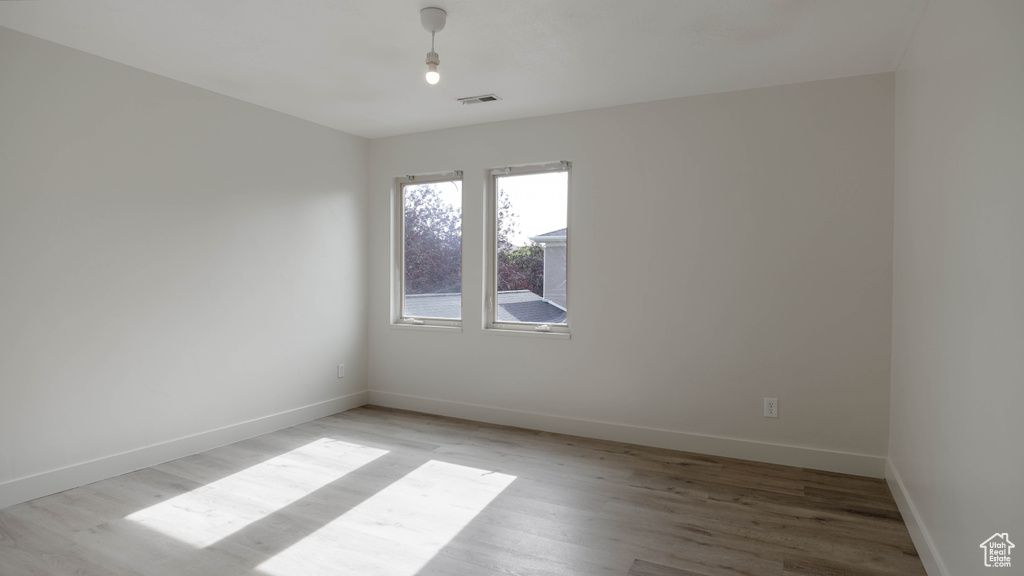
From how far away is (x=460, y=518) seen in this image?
281cm

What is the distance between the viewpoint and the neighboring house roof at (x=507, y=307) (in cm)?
454

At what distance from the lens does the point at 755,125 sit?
144 inches

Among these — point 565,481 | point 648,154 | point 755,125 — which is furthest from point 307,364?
point 755,125

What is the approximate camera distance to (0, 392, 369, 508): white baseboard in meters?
2.95

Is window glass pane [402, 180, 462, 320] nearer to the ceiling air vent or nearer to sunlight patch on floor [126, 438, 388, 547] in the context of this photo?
the ceiling air vent

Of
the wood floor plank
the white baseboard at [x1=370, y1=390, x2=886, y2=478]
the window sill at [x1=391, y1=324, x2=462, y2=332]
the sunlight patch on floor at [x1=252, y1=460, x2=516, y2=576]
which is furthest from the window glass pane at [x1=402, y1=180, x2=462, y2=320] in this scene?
the wood floor plank

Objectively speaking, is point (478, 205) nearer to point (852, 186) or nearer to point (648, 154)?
point (648, 154)

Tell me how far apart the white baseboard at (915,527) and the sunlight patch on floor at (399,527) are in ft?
6.46

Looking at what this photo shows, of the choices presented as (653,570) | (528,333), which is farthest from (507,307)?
(653,570)

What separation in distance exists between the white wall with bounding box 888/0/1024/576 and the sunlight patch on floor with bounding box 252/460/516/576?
6.59ft

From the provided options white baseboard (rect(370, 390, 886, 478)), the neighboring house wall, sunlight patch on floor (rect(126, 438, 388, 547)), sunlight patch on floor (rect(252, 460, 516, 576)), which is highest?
the neighboring house wall

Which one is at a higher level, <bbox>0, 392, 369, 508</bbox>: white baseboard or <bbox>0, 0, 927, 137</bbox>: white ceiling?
<bbox>0, 0, 927, 137</bbox>: white ceiling

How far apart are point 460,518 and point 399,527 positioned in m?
0.31

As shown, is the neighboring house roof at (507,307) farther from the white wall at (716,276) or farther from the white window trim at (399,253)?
the white wall at (716,276)
